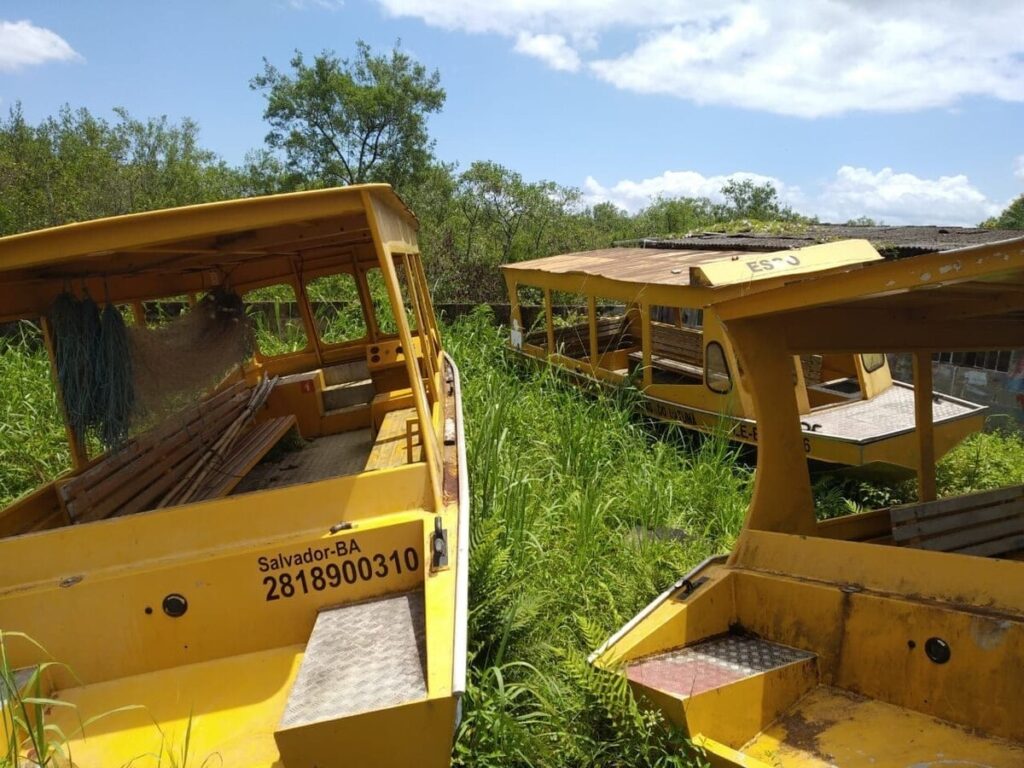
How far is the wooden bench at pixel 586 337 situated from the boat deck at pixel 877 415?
3485 mm

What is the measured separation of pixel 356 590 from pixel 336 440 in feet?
10.4

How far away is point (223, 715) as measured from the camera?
108 inches

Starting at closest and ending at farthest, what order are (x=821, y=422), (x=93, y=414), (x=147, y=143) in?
(x=93, y=414), (x=821, y=422), (x=147, y=143)

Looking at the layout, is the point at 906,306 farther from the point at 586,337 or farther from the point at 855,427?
the point at 586,337

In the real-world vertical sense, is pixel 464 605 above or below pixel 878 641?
above

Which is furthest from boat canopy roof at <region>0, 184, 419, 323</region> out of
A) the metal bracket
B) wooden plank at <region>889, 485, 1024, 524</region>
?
wooden plank at <region>889, 485, 1024, 524</region>

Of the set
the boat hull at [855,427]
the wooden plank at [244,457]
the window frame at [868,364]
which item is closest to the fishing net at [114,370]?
the wooden plank at [244,457]

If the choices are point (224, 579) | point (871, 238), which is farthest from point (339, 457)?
point (871, 238)

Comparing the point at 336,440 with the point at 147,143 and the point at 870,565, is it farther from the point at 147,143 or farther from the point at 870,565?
the point at 147,143

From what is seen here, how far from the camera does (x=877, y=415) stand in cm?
743

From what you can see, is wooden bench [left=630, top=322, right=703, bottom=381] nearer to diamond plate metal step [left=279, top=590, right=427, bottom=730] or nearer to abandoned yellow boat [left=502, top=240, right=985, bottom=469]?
abandoned yellow boat [left=502, top=240, right=985, bottom=469]

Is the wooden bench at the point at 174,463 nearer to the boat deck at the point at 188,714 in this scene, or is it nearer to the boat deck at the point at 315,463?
the boat deck at the point at 315,463

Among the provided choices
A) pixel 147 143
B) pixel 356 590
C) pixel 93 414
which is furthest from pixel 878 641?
pixel 147 143

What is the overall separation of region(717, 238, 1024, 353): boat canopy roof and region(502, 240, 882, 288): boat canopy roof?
0.55 feet
